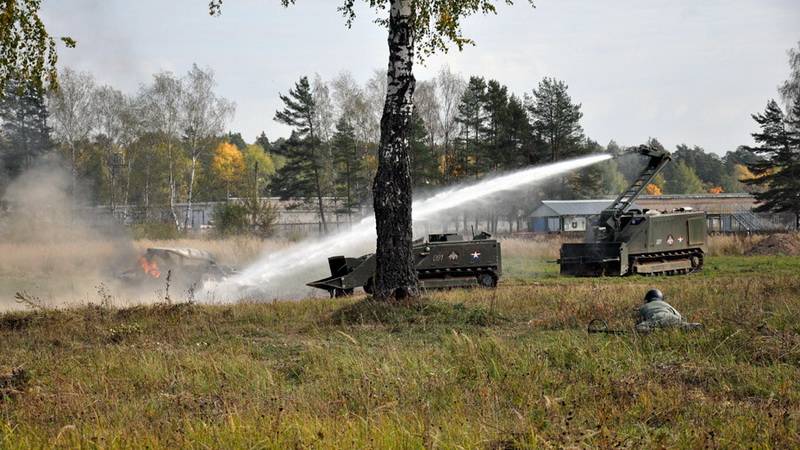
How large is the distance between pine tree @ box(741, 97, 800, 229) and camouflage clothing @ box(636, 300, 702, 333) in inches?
1813

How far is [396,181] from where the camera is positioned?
1349cm

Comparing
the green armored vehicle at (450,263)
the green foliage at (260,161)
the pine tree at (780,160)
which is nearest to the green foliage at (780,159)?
the pine tree at (780,160)

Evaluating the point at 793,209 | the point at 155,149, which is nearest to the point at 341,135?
the point at 155,149

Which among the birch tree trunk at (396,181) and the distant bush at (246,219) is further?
the distant bush at (246,219)

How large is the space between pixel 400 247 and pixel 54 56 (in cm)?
639

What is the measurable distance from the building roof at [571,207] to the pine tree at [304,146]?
16348 mm

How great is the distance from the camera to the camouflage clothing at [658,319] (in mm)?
9750

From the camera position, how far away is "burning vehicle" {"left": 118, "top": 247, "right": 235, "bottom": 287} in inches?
952

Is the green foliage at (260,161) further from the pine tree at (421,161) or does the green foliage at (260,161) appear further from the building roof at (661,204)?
the pine tree at (421,161)

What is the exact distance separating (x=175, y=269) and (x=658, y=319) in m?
17.8

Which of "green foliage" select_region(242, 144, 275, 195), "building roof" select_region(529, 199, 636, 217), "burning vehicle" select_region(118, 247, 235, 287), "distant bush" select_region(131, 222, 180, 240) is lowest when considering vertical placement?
"burning vehicle" select_region(118, 247, 235, 287)

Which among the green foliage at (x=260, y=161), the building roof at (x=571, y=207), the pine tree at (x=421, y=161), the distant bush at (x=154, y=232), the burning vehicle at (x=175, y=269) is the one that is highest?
the green foliage at (x=260, y=161)

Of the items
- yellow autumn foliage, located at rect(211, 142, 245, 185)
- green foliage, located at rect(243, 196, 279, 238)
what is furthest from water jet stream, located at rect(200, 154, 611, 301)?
yellow autumn foliage, located at rect(211, 142, 245, 185)

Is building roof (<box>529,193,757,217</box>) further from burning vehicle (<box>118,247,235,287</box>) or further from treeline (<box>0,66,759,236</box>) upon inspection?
burning vehicle (<box>118,247,235,287</box>)
